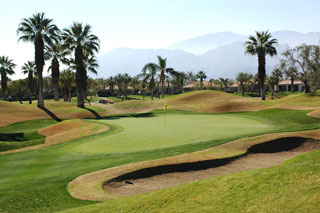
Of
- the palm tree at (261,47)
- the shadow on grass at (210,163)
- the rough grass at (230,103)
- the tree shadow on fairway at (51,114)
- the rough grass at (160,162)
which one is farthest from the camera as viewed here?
the palm tree at (261,47)

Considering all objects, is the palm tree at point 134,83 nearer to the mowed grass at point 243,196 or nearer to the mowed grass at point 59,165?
the mowed grass at point 59,165

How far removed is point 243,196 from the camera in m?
8.03

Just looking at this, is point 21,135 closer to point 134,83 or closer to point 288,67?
point 288,67

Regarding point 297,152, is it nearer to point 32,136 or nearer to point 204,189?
point 204,189

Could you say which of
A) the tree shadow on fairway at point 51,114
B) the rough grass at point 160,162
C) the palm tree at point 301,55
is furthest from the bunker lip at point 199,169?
the palm tree at point 301,55

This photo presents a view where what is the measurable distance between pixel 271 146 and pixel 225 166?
213 inches

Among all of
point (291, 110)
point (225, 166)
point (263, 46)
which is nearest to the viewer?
point (225, 166)

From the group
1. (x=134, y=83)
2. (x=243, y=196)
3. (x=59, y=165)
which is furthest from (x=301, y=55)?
(x=134, y=83)

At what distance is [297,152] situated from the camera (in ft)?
63.0

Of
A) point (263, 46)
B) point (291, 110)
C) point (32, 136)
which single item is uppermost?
point (263, 46)

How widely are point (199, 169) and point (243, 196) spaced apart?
7660mm

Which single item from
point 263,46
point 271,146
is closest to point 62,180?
point 271,146

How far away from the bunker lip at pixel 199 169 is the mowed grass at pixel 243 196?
343cm

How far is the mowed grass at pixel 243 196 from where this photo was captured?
7.18 metres
